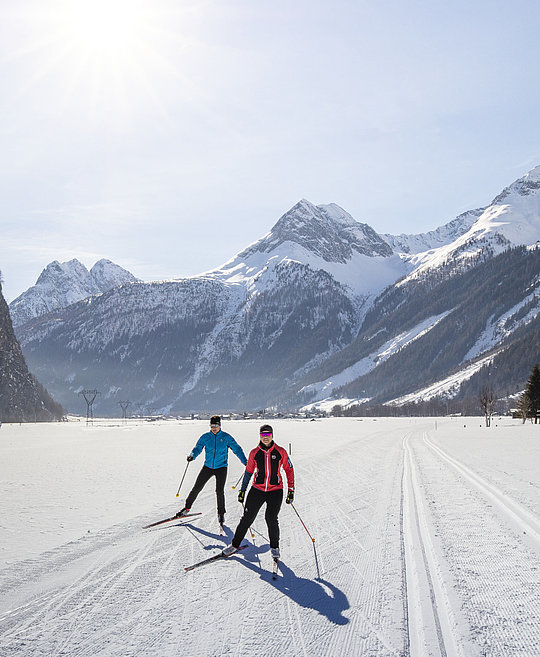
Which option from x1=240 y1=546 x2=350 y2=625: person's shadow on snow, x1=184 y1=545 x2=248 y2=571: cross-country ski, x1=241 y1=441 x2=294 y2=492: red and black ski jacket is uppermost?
x1=241 y1=441 x2=294 y2=492: red and black ski jacket

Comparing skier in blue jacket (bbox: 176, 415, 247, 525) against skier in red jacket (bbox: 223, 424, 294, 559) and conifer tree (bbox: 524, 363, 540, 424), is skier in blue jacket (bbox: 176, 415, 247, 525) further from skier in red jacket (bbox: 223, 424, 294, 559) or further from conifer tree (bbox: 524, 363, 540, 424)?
conifer tree (bbox: 524, 363, 540, 424)

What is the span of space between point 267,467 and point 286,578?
186 centimetres

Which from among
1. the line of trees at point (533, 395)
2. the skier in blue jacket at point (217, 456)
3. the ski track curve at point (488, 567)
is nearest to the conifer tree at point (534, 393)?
the line of trees at point (533, 395)

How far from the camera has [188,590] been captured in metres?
8.02

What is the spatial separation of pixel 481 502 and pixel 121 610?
11.5 metres

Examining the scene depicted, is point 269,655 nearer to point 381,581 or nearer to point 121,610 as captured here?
point 121,610

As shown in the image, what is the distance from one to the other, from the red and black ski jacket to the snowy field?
4.57 ft

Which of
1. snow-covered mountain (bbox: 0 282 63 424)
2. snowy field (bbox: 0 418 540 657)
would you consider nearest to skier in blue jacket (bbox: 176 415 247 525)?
snowy field (bbox: 0 418 540 657)

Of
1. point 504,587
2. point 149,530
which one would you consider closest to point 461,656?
point 504,587

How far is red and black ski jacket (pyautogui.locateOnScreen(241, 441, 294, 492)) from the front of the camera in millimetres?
9664

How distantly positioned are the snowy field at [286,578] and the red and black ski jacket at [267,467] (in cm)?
139

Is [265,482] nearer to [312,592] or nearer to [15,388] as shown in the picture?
[312,592]

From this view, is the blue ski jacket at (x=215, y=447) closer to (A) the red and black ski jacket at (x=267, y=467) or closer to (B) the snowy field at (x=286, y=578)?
(B) the snowy field at (x=286, y=578)

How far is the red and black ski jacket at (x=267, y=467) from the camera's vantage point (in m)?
9.66
